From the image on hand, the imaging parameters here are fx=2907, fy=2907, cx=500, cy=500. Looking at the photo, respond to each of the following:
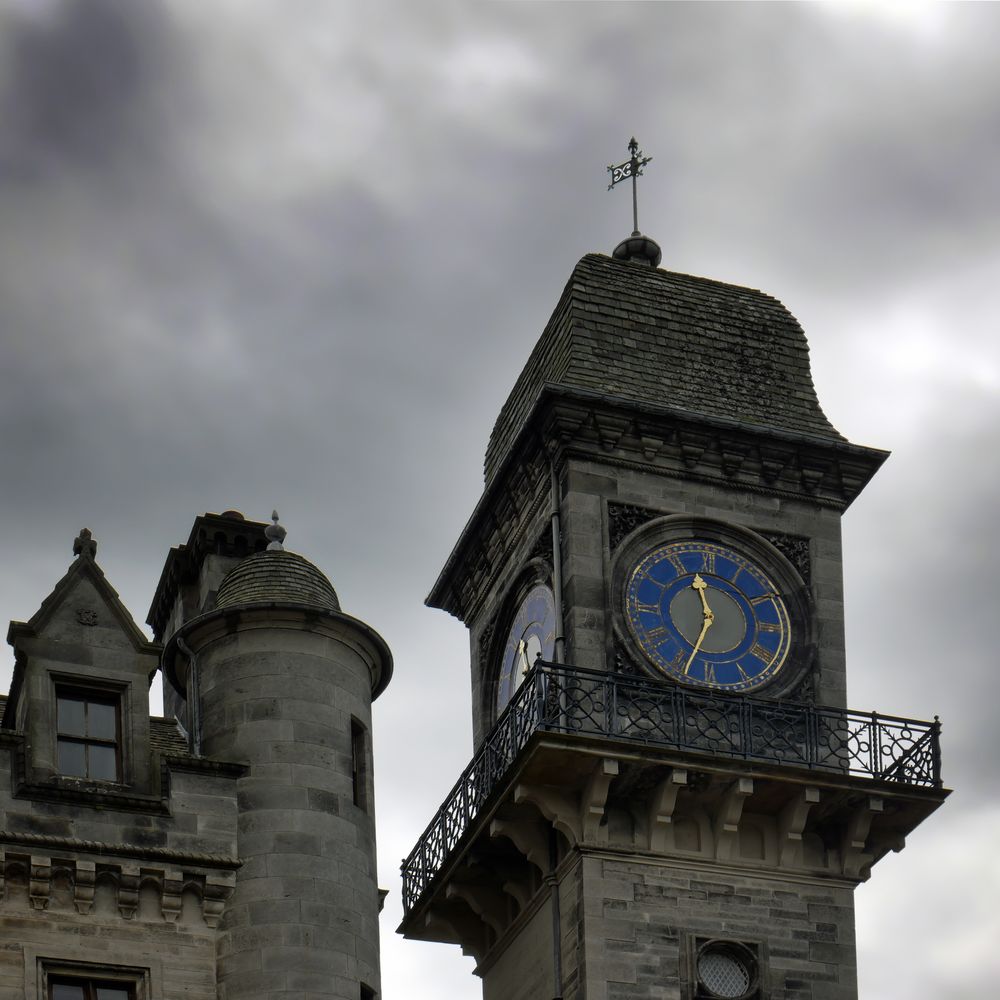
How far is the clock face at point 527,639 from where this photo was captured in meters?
37.1

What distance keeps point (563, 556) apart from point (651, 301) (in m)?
4.88

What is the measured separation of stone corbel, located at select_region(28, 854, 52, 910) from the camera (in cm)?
3039

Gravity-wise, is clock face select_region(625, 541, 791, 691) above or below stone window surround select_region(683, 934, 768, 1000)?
above

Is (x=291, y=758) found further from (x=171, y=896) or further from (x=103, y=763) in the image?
(x=171, y=896)

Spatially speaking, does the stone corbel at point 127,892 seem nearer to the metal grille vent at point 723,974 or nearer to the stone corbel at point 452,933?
the metal grille vent at point 723,974

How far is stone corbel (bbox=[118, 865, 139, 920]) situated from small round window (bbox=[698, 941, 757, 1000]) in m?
7.06

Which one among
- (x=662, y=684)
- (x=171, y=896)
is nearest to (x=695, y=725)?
(x=662, y=684)

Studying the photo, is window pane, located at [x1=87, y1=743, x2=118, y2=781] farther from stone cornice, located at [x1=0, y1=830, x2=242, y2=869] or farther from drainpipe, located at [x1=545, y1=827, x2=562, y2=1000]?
drainpipe, located at [x1=545, y1=827, x2=562, y2=1000]

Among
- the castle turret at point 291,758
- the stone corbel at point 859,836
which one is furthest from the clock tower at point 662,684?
the castle turret at point 291,758

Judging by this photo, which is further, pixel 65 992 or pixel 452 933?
pixel 452 933

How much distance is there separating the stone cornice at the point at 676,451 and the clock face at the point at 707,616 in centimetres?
113

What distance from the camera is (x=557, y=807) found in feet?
113

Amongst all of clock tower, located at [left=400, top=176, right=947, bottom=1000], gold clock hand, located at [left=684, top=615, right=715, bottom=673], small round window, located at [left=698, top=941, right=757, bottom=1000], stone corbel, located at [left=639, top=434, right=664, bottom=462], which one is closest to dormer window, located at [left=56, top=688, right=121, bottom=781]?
clock tower, located at [left=400, top=176, right=947, bottom=1000]

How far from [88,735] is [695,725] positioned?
762cm
